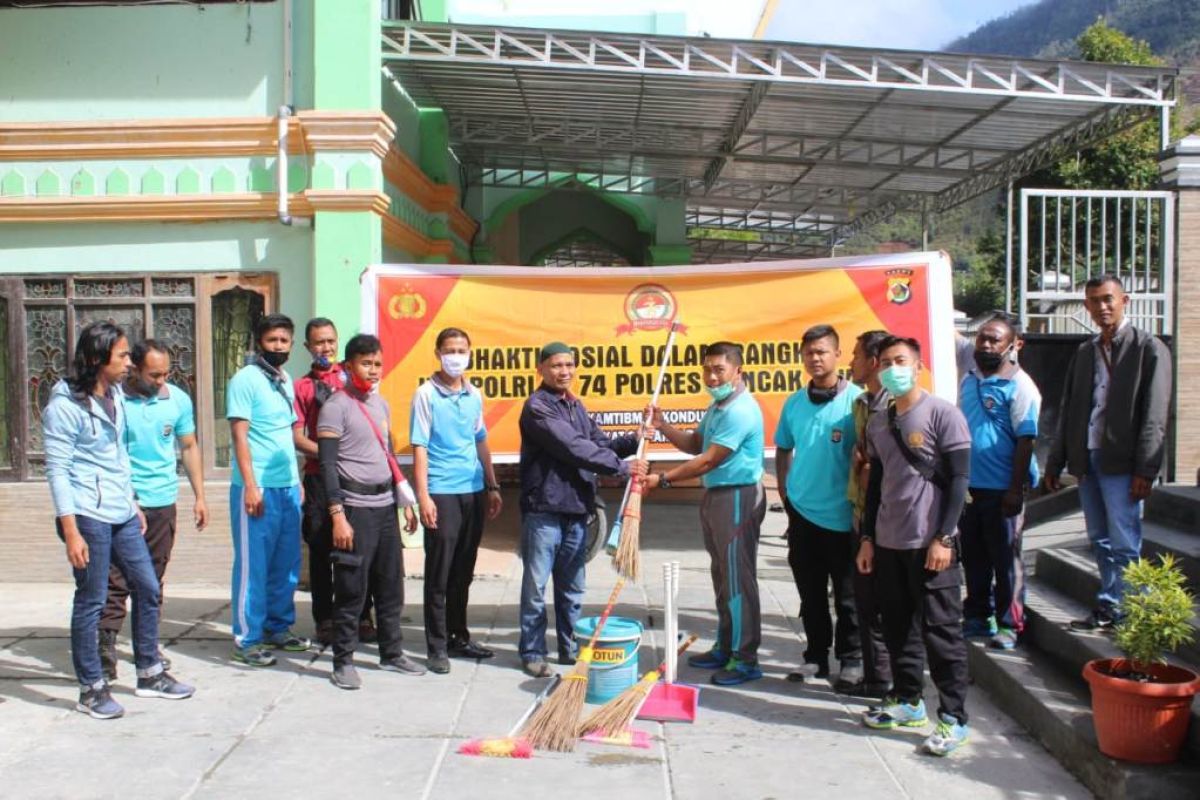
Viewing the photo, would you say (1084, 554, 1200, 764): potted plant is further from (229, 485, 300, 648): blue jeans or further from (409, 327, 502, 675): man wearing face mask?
(229, 485, 300, 648): blue jeans

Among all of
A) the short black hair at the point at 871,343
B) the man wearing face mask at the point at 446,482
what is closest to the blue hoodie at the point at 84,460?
the man wearing face mask at the point at 446,482

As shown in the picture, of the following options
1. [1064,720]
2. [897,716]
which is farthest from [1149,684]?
[897,716]

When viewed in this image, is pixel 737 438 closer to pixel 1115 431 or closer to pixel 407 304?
pixel 1115 431

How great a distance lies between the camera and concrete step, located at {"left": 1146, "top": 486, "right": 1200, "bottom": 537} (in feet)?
20.5

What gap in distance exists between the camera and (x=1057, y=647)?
17.7 feet

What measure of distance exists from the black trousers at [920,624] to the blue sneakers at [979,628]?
1.03 m

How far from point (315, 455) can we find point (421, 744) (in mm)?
2118

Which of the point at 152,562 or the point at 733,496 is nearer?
the point at 152,562

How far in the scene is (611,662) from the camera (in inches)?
209

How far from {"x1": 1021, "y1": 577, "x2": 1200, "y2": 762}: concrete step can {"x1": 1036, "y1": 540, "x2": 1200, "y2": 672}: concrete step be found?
0.03 metres

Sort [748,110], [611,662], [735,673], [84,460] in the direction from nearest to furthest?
[84,460] → [611,662] → [735,673] → [748,110]

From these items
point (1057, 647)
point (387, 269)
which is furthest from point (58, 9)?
point (1057, 647)

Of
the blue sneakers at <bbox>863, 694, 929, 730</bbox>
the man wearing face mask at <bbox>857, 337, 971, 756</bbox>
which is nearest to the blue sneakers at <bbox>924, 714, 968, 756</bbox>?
the man wearing face mask at <bbox>857, 337, 971, 756</bbox>

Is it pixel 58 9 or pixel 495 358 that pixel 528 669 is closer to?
pixel 495 358
